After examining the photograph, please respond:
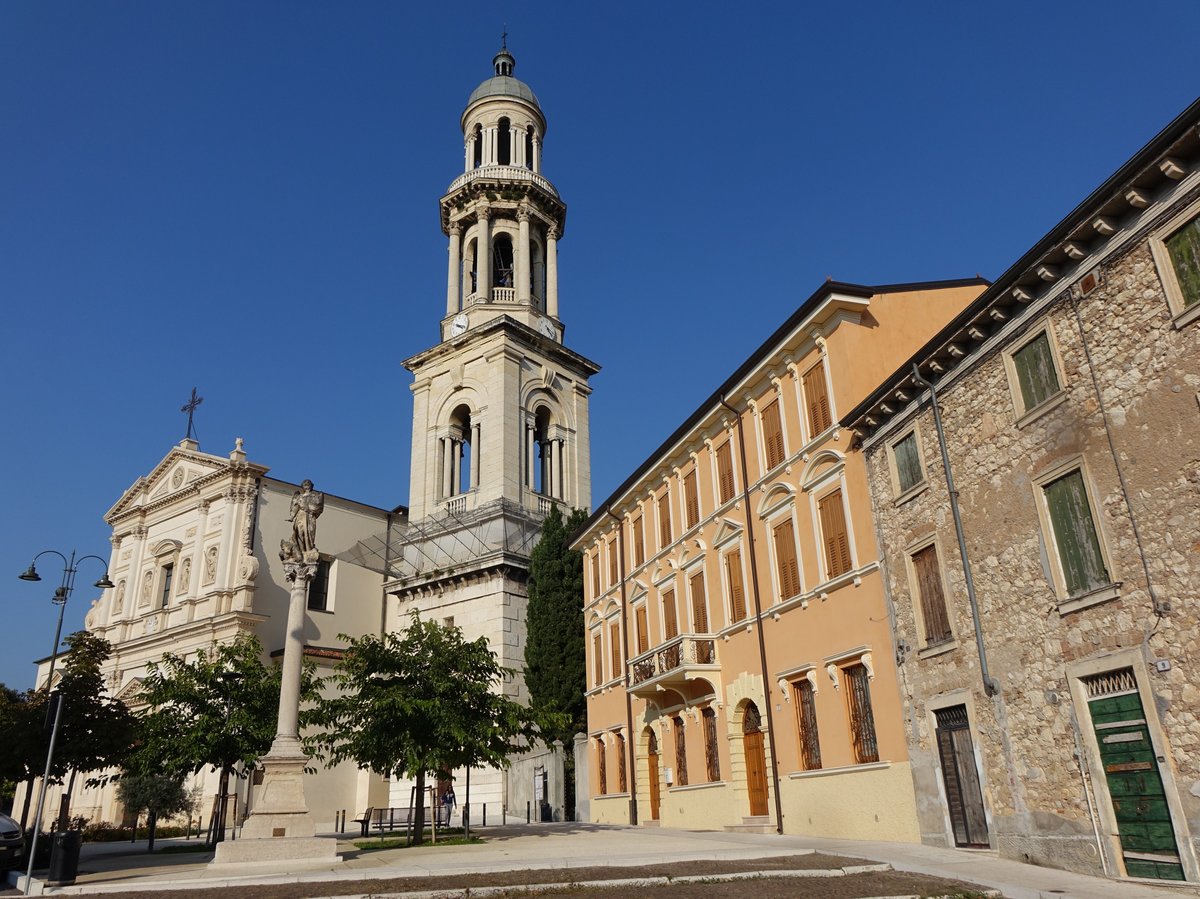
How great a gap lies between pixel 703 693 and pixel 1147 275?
1537 cm

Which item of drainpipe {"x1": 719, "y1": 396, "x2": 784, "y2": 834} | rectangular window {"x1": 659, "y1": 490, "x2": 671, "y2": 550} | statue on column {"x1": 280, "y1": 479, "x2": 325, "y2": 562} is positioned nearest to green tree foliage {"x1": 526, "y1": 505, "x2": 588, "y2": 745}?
rectangular window {"x1": 659, "y1": 490, "x2": 671, "y2": 550}

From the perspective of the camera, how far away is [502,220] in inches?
1841

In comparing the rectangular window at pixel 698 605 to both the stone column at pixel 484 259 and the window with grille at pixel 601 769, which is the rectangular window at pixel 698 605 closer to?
the window with grille at pixel 601 769

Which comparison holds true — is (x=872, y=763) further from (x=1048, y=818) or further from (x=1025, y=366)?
(x=1025, y=366)

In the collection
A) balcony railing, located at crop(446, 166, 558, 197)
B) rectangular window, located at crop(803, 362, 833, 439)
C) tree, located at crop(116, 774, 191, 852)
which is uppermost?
balcony railing, located at crop(446, 166, 558, 197)

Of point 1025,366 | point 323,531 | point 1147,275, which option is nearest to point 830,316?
point 1025,366

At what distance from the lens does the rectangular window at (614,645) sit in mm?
30031

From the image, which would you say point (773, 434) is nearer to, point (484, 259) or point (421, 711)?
point (421, 711)

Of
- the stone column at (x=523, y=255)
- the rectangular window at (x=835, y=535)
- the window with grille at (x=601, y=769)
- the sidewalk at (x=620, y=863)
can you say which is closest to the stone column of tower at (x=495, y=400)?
the stone column at (x=523, y=255)

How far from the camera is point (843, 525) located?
18.5 metres

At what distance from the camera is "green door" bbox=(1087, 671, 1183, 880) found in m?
10.9

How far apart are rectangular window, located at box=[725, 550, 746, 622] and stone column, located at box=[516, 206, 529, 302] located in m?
25.1

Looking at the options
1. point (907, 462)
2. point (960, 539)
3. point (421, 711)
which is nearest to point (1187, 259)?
point (960, 539)

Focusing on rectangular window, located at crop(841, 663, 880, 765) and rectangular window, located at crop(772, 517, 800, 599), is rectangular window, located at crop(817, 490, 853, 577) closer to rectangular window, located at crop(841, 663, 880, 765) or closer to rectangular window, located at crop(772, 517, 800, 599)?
rectangular window, located at crop(772, 517, 800, 599)
